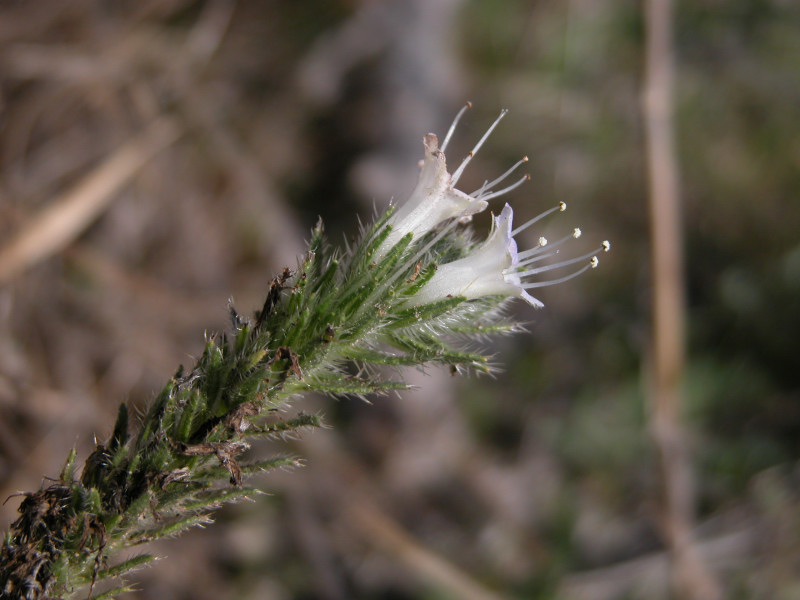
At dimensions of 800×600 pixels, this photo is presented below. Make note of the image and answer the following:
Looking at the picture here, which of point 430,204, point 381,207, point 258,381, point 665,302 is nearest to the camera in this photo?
point 258,381

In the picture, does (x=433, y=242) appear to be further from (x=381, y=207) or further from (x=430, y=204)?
(x=381, y=207)

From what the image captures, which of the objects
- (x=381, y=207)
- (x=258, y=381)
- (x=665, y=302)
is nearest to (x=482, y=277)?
(x=258, y=381)

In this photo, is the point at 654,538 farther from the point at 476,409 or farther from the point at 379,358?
the point at 379,358

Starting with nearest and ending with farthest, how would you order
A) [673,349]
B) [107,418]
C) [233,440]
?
[233,440] < [107,418] < [673,349]

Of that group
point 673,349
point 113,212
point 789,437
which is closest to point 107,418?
point 113,212

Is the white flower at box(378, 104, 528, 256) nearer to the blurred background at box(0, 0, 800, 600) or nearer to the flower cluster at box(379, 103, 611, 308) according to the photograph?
the flower cluster at box(379, 103, 611, 308)

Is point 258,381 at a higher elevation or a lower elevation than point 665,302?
lower
